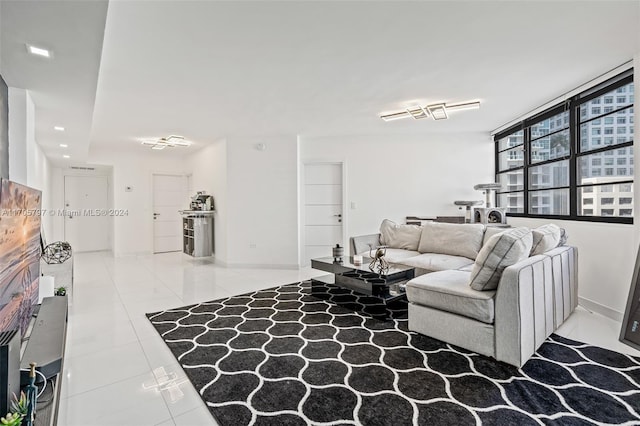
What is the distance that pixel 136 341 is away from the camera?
2.77 metres

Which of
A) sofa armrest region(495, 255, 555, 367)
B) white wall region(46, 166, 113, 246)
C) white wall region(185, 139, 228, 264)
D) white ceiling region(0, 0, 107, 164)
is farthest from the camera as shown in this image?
white wall region(46, 166, 113, 246)

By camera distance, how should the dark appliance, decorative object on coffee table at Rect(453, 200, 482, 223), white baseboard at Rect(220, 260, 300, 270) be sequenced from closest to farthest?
the dark appliance, decorative object on coffee table at Rect(453, 200, 482, 223), white baseboard at Rect(220, 260, 300, 270)

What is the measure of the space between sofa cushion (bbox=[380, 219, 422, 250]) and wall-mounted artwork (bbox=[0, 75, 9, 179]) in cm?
427

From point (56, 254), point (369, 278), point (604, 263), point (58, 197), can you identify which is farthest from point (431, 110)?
point (58, 197)

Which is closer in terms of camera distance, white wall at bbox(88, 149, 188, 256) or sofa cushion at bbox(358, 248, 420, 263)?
sofa cushion at bbox(358, 248, 420, 263)

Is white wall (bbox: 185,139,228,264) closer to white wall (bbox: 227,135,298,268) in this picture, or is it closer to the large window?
white wall (bbox: 227,135,298,268)

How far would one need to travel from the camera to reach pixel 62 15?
167cm

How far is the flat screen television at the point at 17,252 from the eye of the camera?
1.40 meters

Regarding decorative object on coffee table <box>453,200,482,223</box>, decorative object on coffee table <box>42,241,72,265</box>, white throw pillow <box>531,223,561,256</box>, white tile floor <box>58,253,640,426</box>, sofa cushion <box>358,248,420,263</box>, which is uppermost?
decorative object on coffee table <box>453,200,482,223</box>

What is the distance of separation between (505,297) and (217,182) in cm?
533

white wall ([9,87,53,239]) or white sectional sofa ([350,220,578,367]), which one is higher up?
white wall ([9,87,53,239])

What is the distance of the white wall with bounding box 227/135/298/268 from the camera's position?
18.7 feet

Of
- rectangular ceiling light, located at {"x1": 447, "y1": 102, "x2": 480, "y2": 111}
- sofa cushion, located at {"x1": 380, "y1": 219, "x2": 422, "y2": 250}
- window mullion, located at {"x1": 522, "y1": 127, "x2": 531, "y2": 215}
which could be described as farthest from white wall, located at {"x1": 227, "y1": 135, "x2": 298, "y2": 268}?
window mullion, located at {"x1": 522, "y1": 127, "x2": 531, "y2": 215}

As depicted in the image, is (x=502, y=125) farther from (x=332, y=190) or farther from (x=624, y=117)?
(x=332, y=190)
